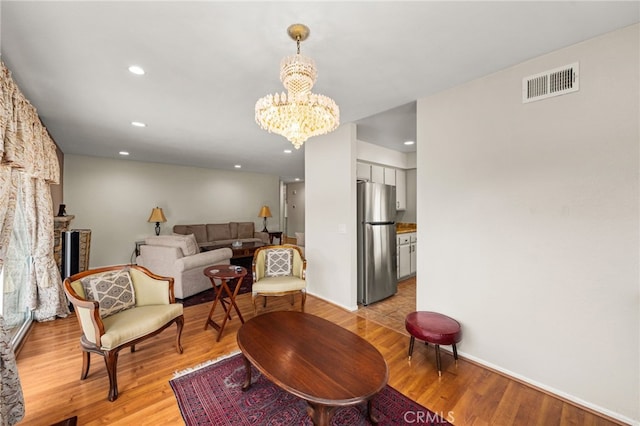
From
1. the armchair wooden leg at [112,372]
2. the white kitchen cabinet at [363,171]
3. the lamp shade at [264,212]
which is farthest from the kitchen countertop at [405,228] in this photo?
the lamp shade at [264,212]

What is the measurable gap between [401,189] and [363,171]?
138 cm

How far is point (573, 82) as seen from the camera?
6.03 ft

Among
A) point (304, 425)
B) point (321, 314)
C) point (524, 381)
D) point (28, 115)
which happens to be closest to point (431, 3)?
point (304, 425)

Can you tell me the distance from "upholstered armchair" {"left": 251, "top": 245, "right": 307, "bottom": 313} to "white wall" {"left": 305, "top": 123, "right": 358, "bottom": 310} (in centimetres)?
41

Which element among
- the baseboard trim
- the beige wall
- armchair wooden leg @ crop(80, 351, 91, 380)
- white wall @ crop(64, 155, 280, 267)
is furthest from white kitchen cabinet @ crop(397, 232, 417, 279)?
the beige wall

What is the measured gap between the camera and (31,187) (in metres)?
2.79

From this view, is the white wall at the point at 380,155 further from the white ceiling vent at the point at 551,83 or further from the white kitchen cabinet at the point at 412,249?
the white ceiling vent at the point at 551,83

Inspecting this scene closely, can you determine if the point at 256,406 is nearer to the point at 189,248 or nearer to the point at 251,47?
the point at 251,47

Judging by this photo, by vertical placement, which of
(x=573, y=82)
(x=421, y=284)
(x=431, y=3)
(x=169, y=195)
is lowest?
(x=421, y=284)

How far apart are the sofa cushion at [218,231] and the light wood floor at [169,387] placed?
13.6 feet

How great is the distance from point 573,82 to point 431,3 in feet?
4.28

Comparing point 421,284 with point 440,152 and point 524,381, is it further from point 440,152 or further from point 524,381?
point 440,152

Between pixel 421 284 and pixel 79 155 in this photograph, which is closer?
pixel 421 284

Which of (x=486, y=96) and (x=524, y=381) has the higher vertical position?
(x=486, y=96)
